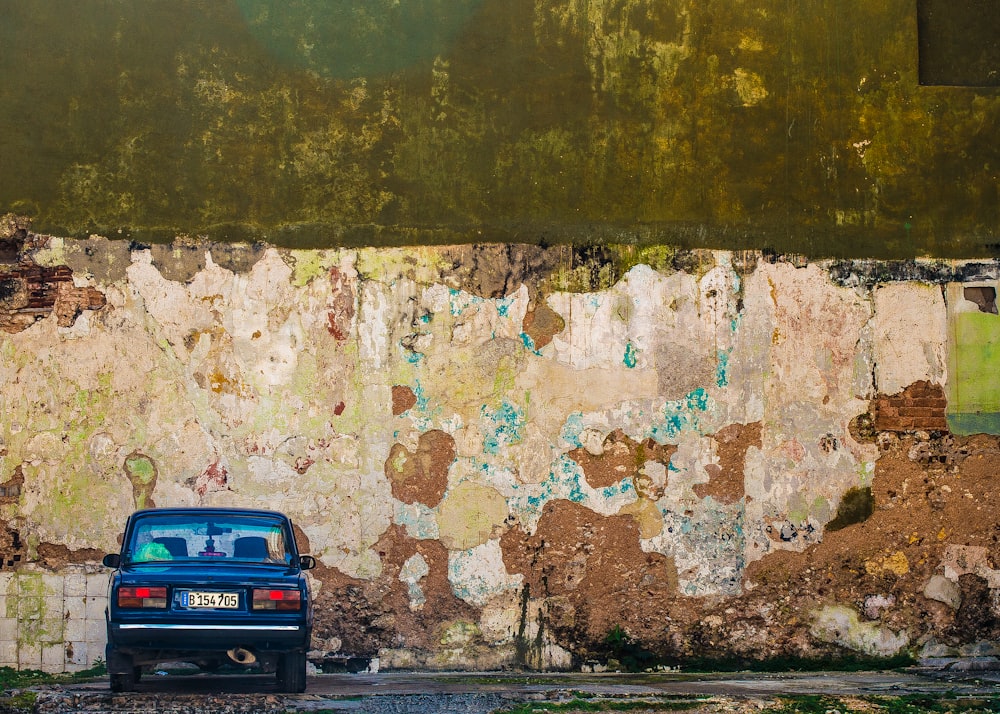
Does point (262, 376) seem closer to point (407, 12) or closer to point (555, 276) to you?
point (555, 276)

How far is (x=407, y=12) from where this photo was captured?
11.7 m

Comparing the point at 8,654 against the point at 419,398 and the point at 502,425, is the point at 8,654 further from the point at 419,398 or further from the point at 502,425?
the point at 502,425

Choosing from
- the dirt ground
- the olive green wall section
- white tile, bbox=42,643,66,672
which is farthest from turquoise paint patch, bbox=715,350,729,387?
white tile, bbox=42,643,66,672

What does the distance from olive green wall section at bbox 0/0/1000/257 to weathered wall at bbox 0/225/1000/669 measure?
15.1 inches

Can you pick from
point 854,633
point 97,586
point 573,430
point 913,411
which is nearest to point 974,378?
point 913,411

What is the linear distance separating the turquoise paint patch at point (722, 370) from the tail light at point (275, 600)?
4.46 meters

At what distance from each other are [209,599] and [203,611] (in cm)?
9

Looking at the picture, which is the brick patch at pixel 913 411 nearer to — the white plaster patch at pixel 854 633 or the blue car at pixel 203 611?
the white plaster patch at pixel 854 633

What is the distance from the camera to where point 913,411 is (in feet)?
37.8

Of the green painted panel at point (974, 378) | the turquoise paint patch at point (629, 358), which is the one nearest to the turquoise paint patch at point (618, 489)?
the turquoise paint patch at point (629, 358)

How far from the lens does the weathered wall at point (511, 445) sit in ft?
37.1

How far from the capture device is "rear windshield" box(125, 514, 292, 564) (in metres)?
9.45

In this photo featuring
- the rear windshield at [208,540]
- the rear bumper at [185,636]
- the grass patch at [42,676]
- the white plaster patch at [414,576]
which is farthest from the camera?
the white plaster patch at [414,576]

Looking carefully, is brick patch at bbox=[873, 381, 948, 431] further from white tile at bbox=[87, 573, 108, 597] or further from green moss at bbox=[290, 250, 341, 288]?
white tile at bbox=[87, 573, 108, 597]
